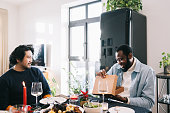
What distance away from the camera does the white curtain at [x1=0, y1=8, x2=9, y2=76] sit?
4.35 metres

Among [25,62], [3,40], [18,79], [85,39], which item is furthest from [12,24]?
[18,79]

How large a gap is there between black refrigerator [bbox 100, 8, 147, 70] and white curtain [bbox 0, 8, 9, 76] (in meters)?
3.41

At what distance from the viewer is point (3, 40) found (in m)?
4.38

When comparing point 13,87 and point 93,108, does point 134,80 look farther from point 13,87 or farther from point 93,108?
point 13,87

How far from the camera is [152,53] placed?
2328 millimetres

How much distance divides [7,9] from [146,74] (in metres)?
4.49

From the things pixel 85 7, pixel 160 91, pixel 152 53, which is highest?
pixel 85 7

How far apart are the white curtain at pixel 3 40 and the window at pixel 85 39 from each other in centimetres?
209

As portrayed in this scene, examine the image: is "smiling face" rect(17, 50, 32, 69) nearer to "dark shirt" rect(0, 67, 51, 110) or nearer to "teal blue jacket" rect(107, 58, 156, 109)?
"dark shirt" rect(0, 67, 51, 110)

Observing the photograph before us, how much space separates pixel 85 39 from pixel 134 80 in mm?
2068

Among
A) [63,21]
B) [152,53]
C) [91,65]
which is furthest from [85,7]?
[152,53]

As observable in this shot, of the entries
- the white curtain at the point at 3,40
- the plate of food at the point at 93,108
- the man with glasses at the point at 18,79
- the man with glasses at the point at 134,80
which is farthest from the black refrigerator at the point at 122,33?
the white curtain at the point at 3,40

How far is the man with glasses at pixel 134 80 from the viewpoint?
1450 millimetres

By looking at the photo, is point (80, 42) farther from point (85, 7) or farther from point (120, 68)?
point (120, 68)
